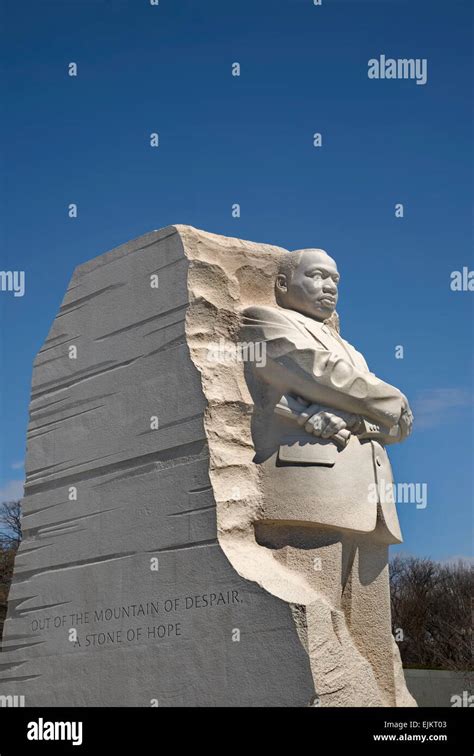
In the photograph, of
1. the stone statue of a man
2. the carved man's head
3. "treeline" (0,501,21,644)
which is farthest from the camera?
"treeline" (0,501,21,644)

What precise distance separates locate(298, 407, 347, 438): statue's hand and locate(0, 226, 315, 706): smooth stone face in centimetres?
74

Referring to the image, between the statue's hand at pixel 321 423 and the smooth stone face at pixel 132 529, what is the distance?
29.2 inches

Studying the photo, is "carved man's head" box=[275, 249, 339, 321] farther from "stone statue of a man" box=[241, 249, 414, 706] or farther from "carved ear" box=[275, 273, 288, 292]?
"stone statue of a man" box=[241, 249, 414, 706]

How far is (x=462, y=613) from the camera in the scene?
89.6 ft

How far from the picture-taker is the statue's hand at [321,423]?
7810mm

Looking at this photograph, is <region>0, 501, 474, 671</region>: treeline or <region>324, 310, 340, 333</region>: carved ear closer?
<region>324, 310, 340, 333</region>: carved ear

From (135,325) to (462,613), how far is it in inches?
811

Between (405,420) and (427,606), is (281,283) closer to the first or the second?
(405,420)

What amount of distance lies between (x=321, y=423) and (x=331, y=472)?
1.17 feet

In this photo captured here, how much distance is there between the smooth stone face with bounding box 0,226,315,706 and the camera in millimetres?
7410

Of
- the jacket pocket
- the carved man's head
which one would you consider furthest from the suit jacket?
the carved man's head

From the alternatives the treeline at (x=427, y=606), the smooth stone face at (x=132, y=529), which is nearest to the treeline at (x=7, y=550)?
the treeline at (x=427, y=606)

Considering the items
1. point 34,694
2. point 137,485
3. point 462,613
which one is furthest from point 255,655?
point 462,613
